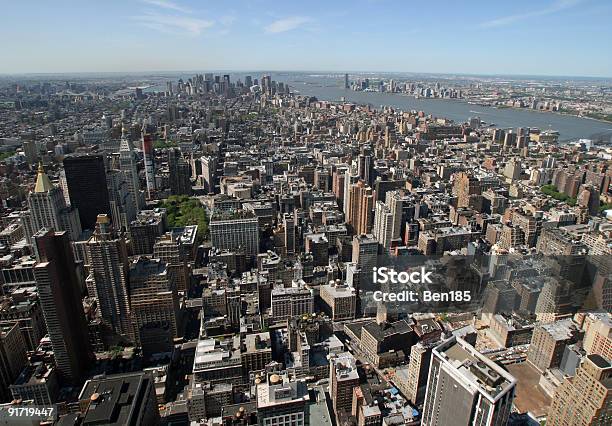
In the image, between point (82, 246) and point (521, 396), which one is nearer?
point (521, 396)

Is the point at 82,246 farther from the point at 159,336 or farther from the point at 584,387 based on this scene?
the point at 584,387

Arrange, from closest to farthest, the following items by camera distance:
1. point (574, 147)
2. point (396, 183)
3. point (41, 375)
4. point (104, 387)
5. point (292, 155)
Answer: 1. point (104, 387)
2. point (41, 375)
3. point (396, 183)
4. point (292, 155)
5. point (574, 147)

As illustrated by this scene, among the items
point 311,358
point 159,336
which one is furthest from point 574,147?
point 159,336

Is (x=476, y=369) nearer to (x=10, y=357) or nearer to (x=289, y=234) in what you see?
(x=10, y=357)

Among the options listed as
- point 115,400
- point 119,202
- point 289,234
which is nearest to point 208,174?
point 119,202

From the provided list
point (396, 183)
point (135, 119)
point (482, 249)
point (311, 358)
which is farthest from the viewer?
point (135, 119)

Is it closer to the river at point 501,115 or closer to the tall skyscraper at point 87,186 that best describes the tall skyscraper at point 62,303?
the tall skyscraper at point 87,186
